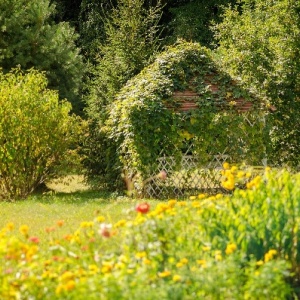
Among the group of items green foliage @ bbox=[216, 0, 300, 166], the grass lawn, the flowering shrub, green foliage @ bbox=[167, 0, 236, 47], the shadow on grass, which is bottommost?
the shadow on grass

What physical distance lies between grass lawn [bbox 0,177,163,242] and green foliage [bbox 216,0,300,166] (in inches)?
200

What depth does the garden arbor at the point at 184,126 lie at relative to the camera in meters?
14.4

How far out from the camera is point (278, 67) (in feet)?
58.6

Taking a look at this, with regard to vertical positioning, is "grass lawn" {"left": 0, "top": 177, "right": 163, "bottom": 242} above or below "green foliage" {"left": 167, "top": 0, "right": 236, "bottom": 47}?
below

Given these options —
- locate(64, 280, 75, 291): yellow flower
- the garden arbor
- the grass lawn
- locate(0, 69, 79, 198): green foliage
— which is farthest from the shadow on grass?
locate(64, 280, 75, 291): yellow flower

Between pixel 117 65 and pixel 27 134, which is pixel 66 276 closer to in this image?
pixel 27 134

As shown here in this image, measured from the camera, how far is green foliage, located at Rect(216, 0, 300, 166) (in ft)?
58.3

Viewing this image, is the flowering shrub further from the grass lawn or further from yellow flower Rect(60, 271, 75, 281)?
the grass lawn

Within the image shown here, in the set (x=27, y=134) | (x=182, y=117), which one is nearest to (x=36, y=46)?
(x=27, y=134)

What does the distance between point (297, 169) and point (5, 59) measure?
385 inches

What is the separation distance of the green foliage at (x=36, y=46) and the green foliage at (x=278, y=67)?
19.4 feet

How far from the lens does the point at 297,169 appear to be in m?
17.6

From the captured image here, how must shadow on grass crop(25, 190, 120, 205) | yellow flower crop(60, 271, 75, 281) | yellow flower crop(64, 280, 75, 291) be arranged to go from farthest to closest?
shadow on grass crop(25, 190, 120, 205) < yellow flower crop(60, 271, 75, 281) < yellow flower crop(64, 280, 75, 291)

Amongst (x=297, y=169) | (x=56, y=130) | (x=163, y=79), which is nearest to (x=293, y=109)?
(x=297, y=169)
